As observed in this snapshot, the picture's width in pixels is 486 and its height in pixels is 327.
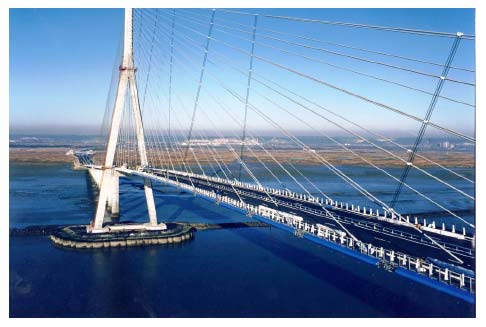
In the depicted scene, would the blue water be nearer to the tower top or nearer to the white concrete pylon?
the white concrete pylon

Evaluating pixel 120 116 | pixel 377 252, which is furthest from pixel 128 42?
A: pixel 377 252

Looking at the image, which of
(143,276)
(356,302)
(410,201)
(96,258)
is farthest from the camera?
(410,201)

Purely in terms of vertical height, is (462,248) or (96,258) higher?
(462,248)

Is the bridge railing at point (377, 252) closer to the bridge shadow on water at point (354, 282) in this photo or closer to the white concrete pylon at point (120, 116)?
the bridge shadow on water at point (354, 282)

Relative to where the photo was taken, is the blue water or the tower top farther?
the tower top

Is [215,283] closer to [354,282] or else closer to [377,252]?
[354,282]

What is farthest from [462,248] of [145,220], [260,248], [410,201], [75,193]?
[75,193]

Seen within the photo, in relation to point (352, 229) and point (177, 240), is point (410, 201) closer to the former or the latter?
point (177, 240)

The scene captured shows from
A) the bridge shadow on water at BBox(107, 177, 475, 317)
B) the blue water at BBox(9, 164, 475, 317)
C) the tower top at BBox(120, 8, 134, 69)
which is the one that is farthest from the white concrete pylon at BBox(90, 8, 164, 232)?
the bridge shadow on water at BBox(107, 177, 475, 317)
